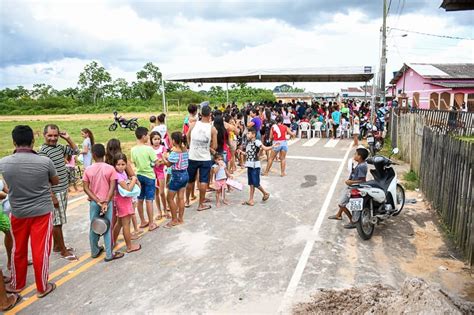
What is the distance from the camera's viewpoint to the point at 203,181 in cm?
661

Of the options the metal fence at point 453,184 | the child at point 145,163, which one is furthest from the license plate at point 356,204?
the child at point 145,163

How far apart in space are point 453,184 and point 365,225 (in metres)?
1.51

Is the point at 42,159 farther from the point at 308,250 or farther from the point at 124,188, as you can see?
the point at 308,250

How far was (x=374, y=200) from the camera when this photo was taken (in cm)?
577

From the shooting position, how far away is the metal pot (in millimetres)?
4707

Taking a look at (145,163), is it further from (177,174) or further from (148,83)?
(148,83)

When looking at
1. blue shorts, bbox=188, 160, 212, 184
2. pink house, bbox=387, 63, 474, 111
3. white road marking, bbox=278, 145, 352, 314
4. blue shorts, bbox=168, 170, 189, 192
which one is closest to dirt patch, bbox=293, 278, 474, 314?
white road marking, bbox=278, 145, 352, 314

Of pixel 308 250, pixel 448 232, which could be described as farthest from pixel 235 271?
pixel 448 232

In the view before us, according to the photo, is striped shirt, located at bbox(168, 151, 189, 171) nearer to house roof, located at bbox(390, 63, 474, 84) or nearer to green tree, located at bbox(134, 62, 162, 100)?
house roof, located at bbox(390, 63, 474, 84)

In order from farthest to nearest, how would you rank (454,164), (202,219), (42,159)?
1. (202,219)
2. (454,164)
3. (42,159)

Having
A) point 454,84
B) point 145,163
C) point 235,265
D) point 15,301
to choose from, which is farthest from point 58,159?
point 454,84

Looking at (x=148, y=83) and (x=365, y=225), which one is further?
(x=148, y=83)

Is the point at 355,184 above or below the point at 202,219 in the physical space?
above

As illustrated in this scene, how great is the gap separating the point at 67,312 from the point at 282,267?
246 centimetres
